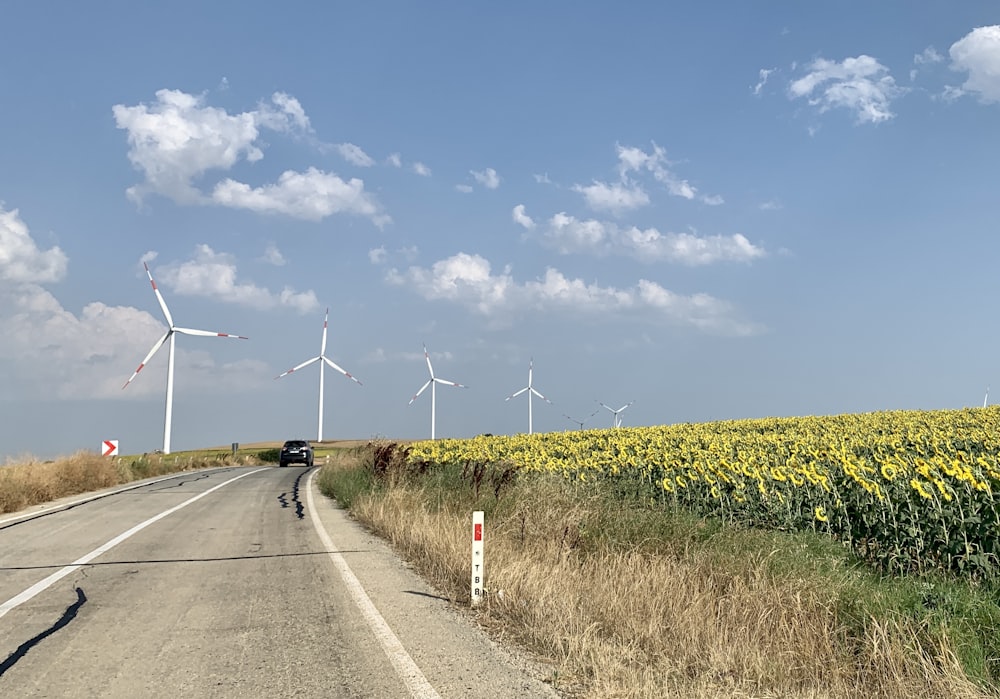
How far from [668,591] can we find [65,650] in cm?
495

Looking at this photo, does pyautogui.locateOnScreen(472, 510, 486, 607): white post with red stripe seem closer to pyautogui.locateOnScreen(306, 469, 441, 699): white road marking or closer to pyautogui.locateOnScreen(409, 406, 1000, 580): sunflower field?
pyautogui.locateOnScreen(306, 469, 441, 699): white road marking

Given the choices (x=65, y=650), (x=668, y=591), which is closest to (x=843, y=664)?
(x=668, y=591)

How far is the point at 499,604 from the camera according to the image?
7109 mm

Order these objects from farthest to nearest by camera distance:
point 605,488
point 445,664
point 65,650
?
point 605,488 → point 65,650 → point 445,664

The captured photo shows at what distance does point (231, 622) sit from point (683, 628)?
3.89 metres

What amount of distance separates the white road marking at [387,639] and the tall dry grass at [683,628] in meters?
0.87

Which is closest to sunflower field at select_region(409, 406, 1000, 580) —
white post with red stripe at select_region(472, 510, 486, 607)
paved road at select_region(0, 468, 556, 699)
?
white post with red stripe at select_region(472, 510, 486, 607)

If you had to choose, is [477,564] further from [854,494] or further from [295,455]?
[295,455]

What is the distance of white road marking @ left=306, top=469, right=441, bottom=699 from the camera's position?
5070 millimetres

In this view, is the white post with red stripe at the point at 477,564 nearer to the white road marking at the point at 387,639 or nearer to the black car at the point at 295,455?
the white road marking at the point at 387,639

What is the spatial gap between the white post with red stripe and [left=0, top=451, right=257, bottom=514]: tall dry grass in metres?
14.1

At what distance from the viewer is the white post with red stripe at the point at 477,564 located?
7355 mm

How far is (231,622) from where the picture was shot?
6.92 m

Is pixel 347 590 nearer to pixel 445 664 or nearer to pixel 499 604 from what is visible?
pixel 499 604
